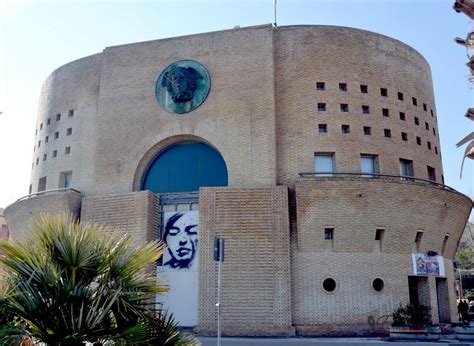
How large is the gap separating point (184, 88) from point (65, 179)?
855 centimetres

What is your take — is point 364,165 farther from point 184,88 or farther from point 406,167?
point 184,88

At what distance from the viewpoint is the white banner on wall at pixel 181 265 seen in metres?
21.5

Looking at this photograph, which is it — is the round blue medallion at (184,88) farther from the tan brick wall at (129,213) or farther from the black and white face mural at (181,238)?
the black and white face mural at (181,238)

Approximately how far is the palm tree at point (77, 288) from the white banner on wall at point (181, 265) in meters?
14.7

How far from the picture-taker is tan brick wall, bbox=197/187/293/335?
65.5 feet

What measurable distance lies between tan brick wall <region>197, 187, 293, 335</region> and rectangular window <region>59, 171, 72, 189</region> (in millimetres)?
8763

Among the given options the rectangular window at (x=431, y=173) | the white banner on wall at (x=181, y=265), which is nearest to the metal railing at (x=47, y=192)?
the white banner on wall at (x=181, y=265)

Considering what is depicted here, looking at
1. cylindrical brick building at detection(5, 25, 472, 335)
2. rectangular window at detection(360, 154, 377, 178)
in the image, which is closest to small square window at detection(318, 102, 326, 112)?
cylindrical brick building at detection(5, 25, 472, 335)

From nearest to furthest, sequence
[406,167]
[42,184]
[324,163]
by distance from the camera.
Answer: [324,163], [406,167], [42,184]

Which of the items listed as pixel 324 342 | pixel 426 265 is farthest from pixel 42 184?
pixel 426 265

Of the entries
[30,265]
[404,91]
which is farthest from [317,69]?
[30,265]

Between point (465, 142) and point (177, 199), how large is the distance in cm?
1336

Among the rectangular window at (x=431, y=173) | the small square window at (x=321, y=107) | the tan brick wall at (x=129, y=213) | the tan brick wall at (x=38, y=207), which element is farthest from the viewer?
the rectangular window at (x=431, y=173)

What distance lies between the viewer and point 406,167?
2427 cm
